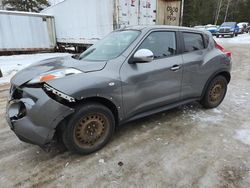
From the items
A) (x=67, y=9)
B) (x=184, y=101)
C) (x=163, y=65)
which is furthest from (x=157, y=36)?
(x=67, y=9)

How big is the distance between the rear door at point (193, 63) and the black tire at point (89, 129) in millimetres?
1587

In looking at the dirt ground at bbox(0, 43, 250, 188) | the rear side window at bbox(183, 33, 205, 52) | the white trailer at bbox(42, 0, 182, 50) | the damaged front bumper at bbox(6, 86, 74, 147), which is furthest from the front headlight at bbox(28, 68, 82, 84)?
the white trailer at bbox(42, 0, 182, 50)

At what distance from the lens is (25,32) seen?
14820mm

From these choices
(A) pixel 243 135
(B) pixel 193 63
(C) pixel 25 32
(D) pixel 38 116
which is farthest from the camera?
(C) pixel 25 32

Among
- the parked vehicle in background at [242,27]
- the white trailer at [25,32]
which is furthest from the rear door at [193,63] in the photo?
the parked vehicle in background at [242,27]

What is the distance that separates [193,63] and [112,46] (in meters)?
1.47

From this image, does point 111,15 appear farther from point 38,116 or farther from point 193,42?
point 38,116

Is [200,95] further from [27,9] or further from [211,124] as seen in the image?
[27,9]

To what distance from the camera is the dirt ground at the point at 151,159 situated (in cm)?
241

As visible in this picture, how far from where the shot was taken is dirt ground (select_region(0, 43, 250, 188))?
2.41 m

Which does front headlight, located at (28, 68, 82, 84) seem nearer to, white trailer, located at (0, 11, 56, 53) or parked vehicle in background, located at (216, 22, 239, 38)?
white trailer, located at (0, 11, 56, 53)

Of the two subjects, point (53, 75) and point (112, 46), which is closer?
point (53, 75)

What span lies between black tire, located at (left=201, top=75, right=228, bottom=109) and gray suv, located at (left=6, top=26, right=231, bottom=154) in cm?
14

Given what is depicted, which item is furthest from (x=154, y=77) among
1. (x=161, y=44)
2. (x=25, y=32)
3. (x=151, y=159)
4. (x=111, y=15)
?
(x=25, y=32)
